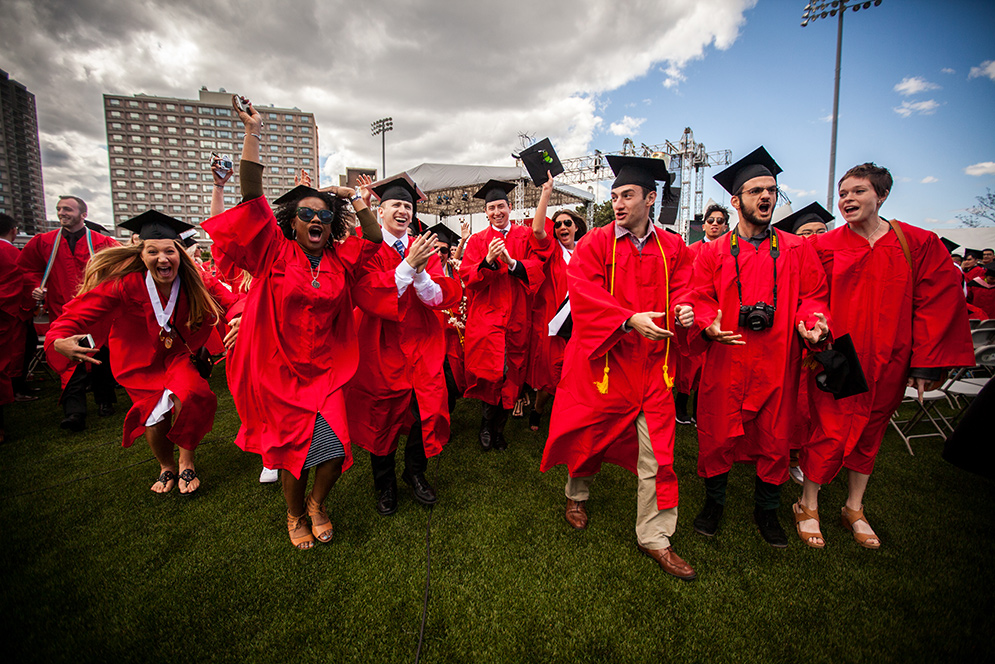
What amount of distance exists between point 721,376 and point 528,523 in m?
1.77

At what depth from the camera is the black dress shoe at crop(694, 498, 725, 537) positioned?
9.97 feet

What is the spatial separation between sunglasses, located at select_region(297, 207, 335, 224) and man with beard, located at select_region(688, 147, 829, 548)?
253 centimetres

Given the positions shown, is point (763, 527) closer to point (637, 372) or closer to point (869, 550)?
point (869, 550)

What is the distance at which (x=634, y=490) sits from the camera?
3689 millimetres

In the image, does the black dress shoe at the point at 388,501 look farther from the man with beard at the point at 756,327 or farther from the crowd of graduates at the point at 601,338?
the man with beard at the point at 756,327

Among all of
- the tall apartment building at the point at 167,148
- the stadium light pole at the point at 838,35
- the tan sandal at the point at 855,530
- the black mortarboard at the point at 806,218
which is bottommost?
the tan sandal at the point at 855,530

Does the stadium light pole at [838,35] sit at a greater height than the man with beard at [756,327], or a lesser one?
greater

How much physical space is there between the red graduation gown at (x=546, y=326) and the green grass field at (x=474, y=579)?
1.15 metres

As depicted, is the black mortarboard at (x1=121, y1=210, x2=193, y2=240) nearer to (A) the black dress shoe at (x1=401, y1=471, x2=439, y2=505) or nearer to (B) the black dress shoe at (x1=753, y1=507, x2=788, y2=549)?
(A) the black dress shoe at (x1=401, y1=471, x2=439, y2=505)

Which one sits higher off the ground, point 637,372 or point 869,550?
point 637,372

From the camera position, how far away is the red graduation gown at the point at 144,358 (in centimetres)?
327

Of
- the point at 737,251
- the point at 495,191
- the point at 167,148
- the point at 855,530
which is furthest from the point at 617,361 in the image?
the point at 167,148

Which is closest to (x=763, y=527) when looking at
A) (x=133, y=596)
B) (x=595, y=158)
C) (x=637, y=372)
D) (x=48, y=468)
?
(x=637, y=372)

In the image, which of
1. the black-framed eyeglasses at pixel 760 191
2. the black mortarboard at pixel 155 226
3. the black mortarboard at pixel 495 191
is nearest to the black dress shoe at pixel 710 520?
the black-framed eyeglasses at pixel 760 191
